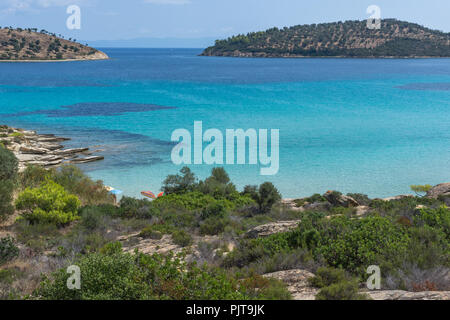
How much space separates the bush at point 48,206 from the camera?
34.0 ft

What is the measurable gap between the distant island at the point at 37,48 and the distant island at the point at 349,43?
222 ft

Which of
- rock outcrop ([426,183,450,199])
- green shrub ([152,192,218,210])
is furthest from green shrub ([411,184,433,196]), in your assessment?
green shrub ([152,192,218,210])

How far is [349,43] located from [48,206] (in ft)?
556

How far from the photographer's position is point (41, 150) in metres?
22.9

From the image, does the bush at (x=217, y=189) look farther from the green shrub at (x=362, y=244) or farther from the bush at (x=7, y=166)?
the green shrub at (x=362, y=244)

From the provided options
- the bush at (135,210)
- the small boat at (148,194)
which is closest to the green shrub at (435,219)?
the bush at (135,210)

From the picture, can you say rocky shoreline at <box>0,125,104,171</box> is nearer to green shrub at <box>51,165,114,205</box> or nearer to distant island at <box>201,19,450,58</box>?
green shrub at <box>51,165,114,205</box>


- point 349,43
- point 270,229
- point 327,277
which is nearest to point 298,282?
point 327,277

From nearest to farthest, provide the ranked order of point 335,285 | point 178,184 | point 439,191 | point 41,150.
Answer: point 335,285
point 439,191
point 178,184
point 41,150

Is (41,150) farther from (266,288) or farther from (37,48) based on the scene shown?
(37,48)

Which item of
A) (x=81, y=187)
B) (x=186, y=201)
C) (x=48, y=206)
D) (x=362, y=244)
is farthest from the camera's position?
(x=81, y=187)

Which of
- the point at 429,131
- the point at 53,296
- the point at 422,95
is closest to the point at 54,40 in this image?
the point at 422,95

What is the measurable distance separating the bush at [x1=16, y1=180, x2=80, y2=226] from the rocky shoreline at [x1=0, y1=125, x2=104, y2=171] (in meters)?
9.55

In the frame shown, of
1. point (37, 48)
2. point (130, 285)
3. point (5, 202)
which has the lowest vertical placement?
point (5, 202)
